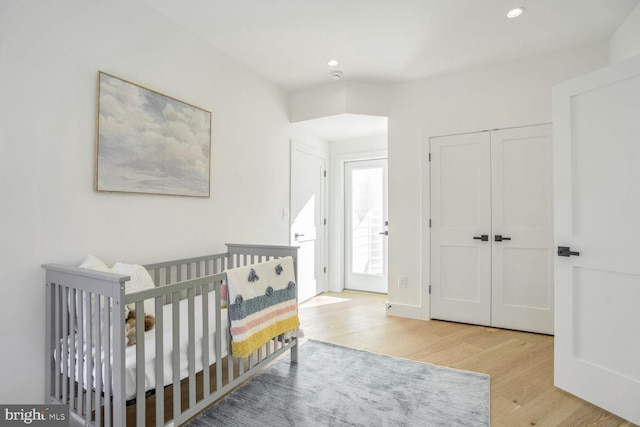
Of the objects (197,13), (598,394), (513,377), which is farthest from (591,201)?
(197,13)

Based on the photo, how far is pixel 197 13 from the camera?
86.7 inches

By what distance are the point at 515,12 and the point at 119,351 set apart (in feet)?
9.83

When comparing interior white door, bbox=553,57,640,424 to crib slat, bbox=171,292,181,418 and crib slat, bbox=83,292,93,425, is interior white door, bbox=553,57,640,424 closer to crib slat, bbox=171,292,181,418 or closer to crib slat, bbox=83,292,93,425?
crib slat, bbox=171,292,181,418

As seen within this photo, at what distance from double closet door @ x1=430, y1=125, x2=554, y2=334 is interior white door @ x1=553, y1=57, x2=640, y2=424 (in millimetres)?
999

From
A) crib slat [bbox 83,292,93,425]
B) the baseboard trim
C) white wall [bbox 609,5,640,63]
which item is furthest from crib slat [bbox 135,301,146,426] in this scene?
white wall [bbox 609,5,640,63]

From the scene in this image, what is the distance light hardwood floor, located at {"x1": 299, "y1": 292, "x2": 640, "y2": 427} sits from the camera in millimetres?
1721

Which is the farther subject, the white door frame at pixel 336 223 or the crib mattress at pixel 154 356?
the white door frame at pixel 336 223

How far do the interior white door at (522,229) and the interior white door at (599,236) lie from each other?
0.99 metres

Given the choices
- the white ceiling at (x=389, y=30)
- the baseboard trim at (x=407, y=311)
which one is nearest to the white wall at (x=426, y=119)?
the baseboard trim at (x=407, y=311)

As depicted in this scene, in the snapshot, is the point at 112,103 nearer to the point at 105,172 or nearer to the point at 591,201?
the point at 105,172

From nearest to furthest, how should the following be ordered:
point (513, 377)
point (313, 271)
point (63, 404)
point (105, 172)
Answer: point (63, 404), point (105, 172), point (513, 377), point (313, 271)

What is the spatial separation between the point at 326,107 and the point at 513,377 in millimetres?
2808

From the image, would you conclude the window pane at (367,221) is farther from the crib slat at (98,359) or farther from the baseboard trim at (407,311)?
the crib slat at (98,359)

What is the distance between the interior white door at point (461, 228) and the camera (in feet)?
9.98
